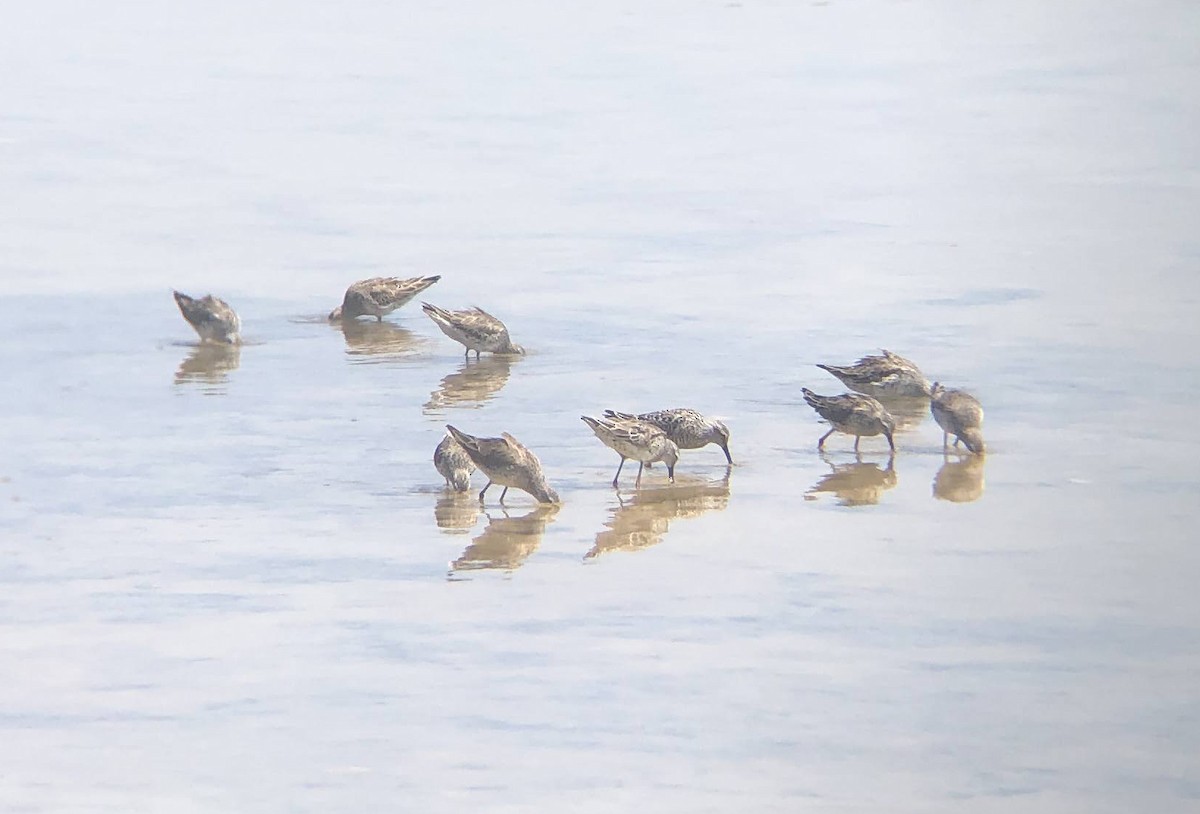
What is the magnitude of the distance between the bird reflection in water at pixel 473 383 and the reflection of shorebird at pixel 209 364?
1.52 metres

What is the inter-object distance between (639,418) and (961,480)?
6.12 feet

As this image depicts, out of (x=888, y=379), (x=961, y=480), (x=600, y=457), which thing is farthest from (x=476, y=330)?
(x=961, y=480)

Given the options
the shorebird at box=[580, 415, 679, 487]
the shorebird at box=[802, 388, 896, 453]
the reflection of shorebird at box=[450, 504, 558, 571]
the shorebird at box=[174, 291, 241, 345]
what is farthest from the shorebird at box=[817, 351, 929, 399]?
the shorebird at box=[174, 291, 241, 345]

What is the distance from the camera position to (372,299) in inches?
666

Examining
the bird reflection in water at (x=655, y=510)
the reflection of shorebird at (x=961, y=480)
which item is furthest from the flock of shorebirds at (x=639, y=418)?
the bird reflection in water at (x=655, y=510)

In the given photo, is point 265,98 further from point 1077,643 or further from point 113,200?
point 1077,643

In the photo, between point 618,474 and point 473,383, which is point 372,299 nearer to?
point 473,383


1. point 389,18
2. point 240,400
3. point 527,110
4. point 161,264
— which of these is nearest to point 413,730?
point 240,400

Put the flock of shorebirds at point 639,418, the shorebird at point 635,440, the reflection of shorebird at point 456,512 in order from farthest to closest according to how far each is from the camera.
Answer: the shorebird at point 635,440
the flock of shorebirds at point 639,418
the reflection of shorebird at point 456,512

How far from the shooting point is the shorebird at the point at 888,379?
14.5m

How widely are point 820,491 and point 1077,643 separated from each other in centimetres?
295

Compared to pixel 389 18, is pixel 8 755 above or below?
below

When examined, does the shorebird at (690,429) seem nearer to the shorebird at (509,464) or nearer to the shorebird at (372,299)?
the shorebird at (509,464)

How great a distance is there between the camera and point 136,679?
905 cm
